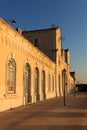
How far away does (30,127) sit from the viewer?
1152 cm

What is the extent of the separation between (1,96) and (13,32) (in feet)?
17.3

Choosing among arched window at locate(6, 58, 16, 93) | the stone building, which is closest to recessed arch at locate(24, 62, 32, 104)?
the stone building

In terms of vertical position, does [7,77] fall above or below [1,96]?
above

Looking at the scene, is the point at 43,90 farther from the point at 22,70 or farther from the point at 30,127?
the point at 30,127

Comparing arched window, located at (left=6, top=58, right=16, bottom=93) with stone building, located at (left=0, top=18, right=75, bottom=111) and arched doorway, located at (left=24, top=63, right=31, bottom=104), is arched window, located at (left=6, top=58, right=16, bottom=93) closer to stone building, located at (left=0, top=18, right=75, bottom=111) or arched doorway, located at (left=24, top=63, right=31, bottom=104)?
stone building, located at (left=0, top=18, right=75, bottom=111)

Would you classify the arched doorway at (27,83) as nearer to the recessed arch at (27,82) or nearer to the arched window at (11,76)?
the recessed arch at (27,82)

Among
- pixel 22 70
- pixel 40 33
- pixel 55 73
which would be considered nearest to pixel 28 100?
pixel 22 70

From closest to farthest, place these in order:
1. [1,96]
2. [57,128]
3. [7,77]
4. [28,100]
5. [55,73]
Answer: [57,128] < [1,96] < [7,77] < [28,100] < [55,73]

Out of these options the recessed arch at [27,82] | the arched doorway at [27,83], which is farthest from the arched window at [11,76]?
the arched doorway at [27,83]

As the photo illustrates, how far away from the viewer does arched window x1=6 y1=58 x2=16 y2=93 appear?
20203 millimetres

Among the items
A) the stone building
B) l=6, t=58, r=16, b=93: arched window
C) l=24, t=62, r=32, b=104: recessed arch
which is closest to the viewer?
the stone building

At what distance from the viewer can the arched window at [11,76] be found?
20203mm

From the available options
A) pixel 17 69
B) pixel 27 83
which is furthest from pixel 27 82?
pixel 17 69

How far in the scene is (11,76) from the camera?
68.9 ft
